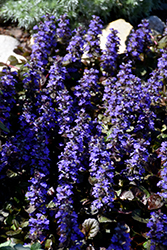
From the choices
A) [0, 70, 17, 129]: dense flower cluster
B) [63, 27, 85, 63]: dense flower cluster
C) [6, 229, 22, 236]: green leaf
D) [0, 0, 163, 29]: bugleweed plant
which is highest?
[0, 0, 163, 29]: bugleweed plant

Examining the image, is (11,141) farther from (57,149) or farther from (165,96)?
(165,96)

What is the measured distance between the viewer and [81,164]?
10.4 ft

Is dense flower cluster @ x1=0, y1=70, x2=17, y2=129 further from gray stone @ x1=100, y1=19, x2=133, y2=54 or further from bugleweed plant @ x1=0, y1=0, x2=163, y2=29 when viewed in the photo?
bugleweed plant @ x1=0, y1=0, x2=163, y2=29

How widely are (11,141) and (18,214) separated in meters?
0.89

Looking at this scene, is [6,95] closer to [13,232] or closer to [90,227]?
[13,232]

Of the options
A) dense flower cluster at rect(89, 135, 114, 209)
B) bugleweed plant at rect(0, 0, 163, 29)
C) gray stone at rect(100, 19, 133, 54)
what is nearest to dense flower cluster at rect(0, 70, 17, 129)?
dense flower cluster at rect(89, 135, 114, 209)

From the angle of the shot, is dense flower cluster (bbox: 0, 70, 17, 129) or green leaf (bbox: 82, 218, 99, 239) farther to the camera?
dense flower cluster (bbox: 0, 70, 17, 129)

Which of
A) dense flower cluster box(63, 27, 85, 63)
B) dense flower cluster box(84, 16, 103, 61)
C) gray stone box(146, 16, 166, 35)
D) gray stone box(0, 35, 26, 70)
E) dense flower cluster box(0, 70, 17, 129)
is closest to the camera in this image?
dense flower cluster box(0, 70, 17, 129)

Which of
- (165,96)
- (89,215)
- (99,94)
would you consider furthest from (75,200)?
(165,96)

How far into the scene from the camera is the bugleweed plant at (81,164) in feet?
9.04

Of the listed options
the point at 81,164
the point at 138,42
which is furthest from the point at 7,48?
the point at 81,164

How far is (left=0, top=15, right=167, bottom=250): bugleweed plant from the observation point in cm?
275

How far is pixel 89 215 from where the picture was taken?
3066 millimetres

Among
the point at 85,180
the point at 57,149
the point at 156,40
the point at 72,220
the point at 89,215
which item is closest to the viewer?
the point at 72,220
